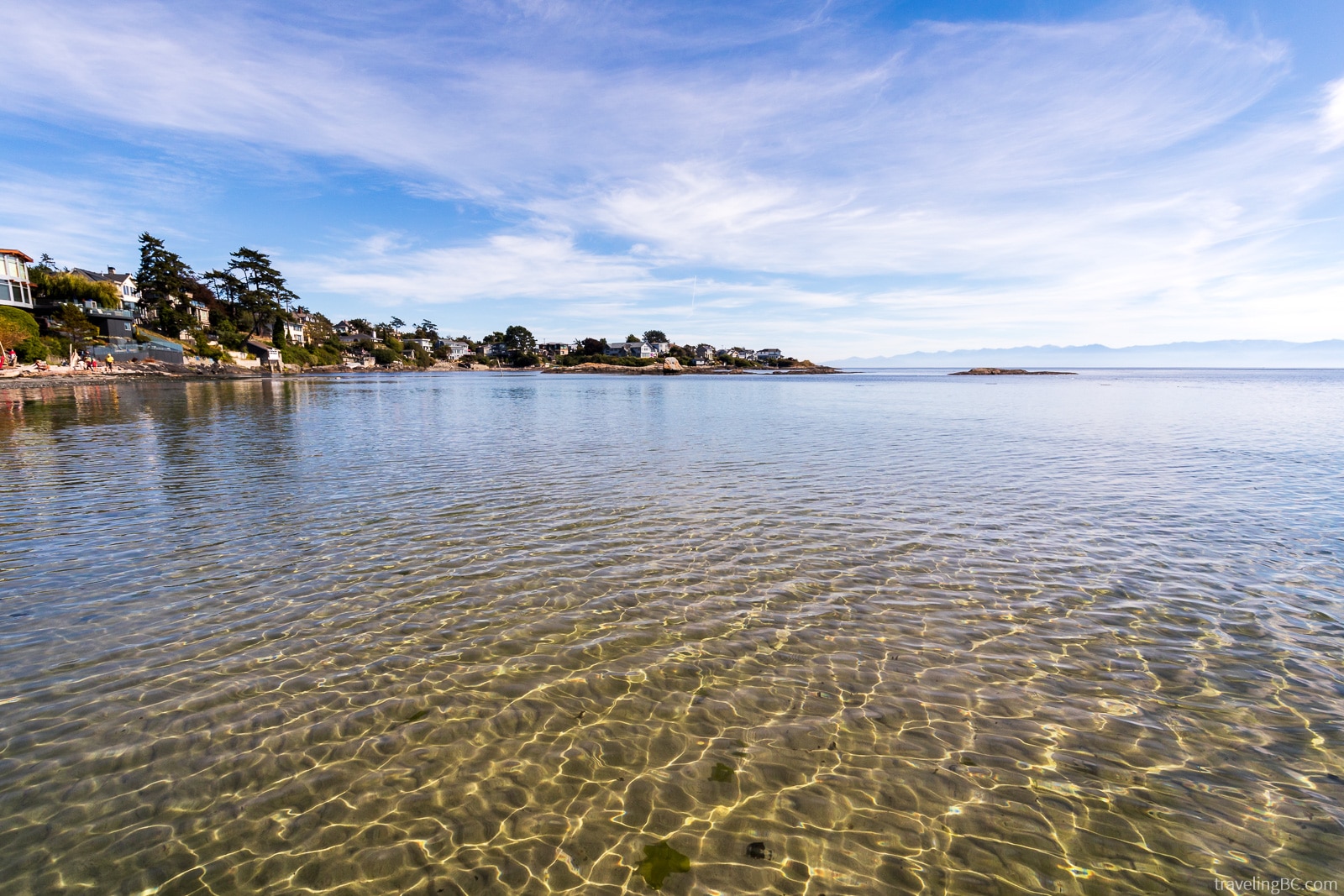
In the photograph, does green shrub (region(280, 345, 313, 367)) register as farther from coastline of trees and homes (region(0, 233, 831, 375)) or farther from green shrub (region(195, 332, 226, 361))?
green shrub (region(195, 332, 226, 361))

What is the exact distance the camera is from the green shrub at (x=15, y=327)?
70.0m

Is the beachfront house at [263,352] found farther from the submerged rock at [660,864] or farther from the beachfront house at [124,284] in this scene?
the submerged rock at [660,864]

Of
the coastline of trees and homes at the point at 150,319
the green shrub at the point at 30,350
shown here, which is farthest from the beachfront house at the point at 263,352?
the green shrub at the point at 30,350

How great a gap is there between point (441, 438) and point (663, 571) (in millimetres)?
22670

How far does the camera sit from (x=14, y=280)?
252 ft

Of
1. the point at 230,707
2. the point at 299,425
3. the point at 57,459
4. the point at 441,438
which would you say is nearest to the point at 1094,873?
the point at 230,707

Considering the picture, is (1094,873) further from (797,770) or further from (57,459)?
(57,459)

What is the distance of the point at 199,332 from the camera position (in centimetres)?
11312

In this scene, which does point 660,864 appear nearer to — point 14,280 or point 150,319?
point 14,280

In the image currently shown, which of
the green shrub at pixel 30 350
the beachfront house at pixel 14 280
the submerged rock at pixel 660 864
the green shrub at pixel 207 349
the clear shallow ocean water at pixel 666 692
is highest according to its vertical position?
the beachfront house at pixel 14 280

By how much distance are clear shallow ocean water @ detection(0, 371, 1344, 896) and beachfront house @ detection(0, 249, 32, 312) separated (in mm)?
94993

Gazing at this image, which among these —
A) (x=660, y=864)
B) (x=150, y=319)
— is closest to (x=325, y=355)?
(x=150, y=319)

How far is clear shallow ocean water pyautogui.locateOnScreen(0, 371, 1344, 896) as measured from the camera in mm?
4910

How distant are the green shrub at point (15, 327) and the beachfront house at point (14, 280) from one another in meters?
1.98
